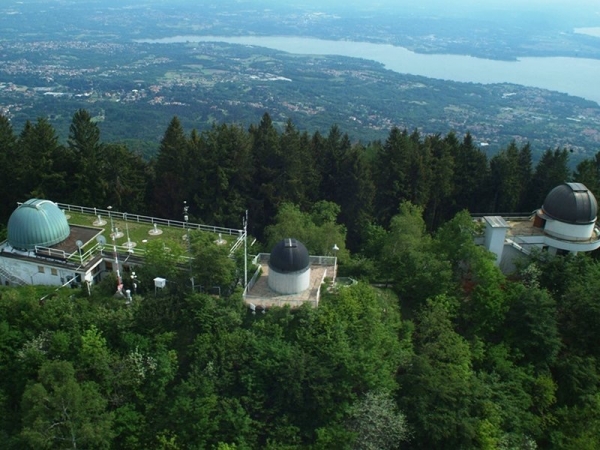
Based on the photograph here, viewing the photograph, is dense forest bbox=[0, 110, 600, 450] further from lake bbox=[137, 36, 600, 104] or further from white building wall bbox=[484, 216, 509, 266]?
lake bbox=[137, 36, 600, 104]

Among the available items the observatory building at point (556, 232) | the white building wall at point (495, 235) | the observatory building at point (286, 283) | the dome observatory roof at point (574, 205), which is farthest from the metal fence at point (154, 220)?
the dome observatory roof at point (574, 205)

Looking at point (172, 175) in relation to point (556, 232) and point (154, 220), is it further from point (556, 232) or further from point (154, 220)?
point (556, 232)

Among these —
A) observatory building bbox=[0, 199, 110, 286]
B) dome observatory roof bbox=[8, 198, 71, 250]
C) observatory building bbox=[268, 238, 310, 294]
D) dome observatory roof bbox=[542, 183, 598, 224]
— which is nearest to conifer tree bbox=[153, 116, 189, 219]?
observatory building bbox=[0, 199, 110, 286]

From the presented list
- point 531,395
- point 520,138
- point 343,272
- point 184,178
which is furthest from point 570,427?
point 520,138

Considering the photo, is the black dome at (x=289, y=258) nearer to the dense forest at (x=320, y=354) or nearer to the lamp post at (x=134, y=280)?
the dense forest at (x=320, y=354)

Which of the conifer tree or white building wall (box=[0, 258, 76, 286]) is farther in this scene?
the conifer tree

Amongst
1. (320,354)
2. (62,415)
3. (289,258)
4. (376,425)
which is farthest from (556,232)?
(62,415)

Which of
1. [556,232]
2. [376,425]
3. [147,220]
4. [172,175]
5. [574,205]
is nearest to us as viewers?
[376,425]

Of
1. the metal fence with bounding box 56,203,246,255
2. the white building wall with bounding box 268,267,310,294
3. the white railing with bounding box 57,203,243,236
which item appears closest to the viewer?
the white building wall with bounding box 268,267,310,294
